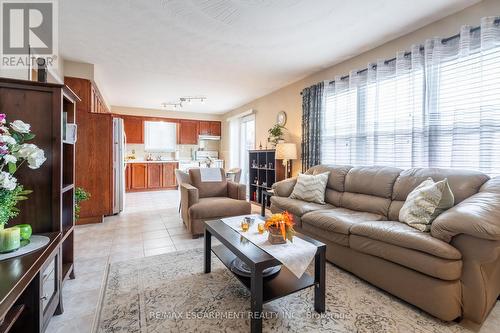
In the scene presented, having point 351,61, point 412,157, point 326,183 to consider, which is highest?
point 351,61

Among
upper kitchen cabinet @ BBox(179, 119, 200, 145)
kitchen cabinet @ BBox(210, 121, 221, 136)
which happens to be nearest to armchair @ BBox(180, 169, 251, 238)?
upper kitchen cabinet @ BBox(179, 119, 200, 145)

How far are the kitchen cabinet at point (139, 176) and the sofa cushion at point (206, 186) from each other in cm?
399

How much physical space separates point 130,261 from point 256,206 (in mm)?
2827

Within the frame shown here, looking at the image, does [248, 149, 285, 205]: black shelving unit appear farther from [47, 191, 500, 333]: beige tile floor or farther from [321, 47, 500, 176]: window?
[321, 47, 500, 176]: window

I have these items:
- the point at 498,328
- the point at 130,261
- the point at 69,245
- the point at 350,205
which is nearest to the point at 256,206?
the point at 350,205

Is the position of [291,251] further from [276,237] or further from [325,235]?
[325,235]

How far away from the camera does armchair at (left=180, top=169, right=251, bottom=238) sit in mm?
3066

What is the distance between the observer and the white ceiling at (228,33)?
2.24 metres

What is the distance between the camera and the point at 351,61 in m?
3.41

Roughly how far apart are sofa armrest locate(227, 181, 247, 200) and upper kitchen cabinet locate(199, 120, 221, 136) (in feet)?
14.8

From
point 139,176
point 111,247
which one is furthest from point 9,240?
point 139,176

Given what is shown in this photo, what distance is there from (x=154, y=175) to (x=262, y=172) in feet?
12.3

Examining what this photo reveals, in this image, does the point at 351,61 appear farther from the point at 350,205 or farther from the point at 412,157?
the point at 350,205

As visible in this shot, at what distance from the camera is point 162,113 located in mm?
7371
